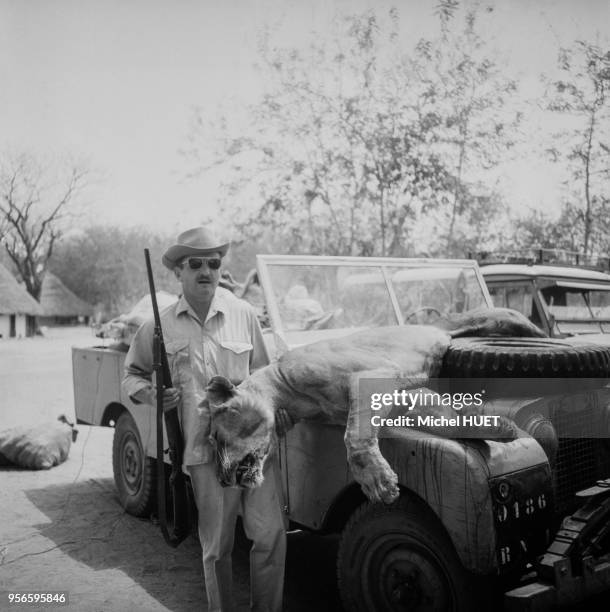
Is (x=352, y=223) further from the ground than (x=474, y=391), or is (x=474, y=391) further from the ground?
(x=352, y=223)

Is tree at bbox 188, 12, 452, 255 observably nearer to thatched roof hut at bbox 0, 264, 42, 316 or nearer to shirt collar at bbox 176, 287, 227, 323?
shirt collar at bbox 176, 287, 227, 323

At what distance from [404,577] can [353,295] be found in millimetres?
2003

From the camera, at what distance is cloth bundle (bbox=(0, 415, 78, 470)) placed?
5832mm

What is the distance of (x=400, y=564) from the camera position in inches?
98.3

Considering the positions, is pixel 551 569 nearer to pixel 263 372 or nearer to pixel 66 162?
pixel 263 372

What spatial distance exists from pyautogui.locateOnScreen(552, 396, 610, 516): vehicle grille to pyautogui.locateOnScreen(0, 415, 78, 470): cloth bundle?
465 centimetres

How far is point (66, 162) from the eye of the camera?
5559 mm

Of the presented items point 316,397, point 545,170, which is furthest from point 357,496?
point 545,170

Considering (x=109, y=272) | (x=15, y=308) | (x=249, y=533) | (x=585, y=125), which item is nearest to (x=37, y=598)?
(x=249, y=533)

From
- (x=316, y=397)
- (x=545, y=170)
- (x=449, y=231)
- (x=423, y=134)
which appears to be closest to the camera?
(x=316, y=397)

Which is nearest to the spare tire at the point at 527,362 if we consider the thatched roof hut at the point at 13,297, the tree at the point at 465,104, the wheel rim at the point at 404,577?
the wheel rim at the point at 404,577

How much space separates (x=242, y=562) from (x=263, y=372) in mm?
A: 1641

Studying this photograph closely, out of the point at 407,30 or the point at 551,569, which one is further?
the point at 407,30

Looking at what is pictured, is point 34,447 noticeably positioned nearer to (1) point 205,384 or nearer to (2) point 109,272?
(1) point 205,384
